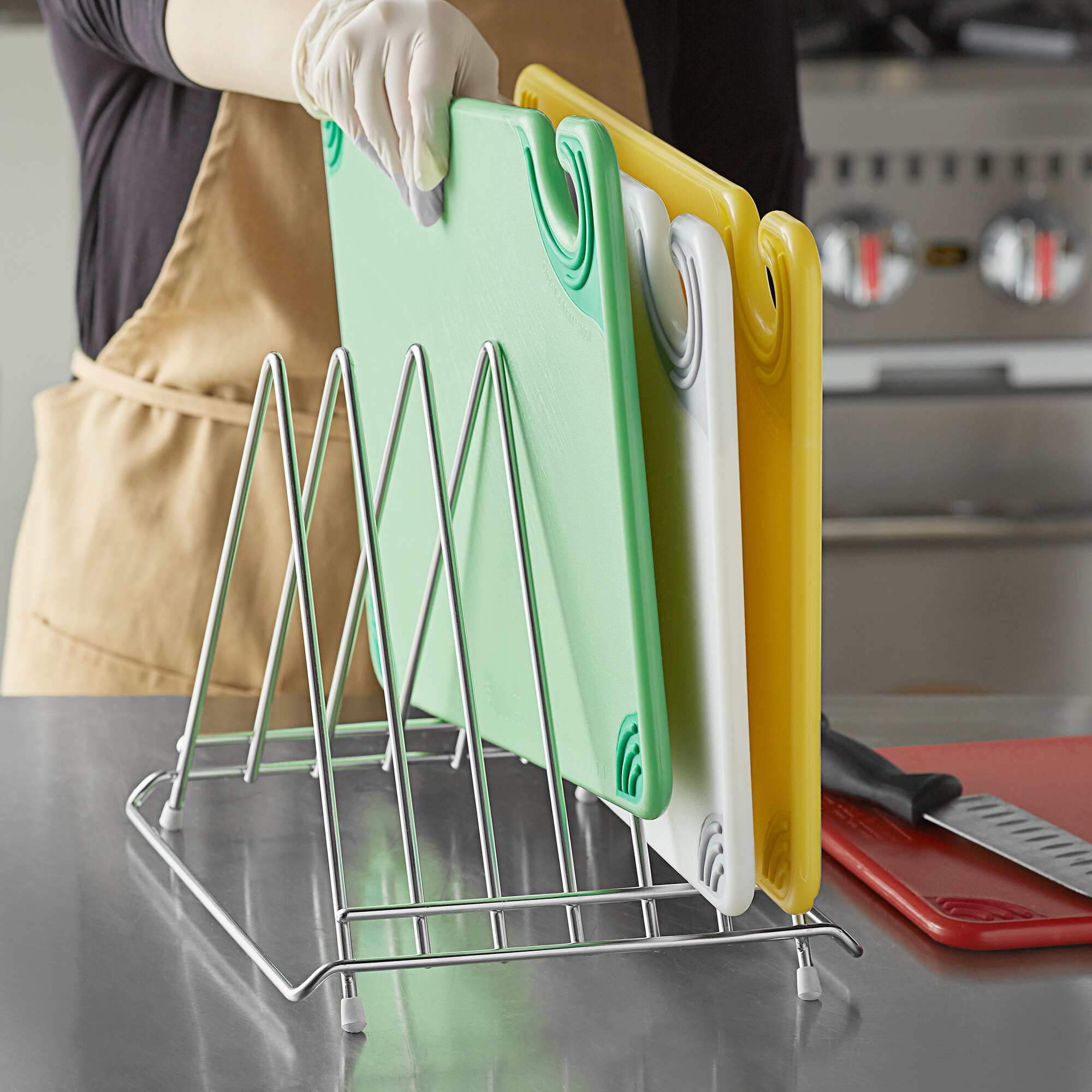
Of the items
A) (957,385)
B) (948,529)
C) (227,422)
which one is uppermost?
(227,422)

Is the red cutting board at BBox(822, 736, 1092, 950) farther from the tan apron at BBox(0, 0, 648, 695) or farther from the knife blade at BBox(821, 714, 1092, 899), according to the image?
the tan apron at BBox(0, 0, 648, 695)

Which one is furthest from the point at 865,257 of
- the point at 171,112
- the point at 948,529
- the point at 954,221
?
the point at 171,112

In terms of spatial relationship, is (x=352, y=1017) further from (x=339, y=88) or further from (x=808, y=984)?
(x=339, y=88)

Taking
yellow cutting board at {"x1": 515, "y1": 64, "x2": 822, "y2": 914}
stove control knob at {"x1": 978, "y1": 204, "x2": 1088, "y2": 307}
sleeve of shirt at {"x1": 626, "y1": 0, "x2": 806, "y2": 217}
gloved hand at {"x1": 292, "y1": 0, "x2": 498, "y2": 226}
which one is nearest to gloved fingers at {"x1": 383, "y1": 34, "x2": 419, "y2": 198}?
gloved hand at {"x1": 292, "y1": 0, "x2": 498, "y2": 226}

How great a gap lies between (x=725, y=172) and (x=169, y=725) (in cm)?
62

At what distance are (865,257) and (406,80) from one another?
1.07 m

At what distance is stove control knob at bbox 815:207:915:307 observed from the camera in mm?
1455

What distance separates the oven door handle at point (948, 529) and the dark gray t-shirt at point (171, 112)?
44cm

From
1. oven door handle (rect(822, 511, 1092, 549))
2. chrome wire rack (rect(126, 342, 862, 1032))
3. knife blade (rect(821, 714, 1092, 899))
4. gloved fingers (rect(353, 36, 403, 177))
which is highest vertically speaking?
gloved fingers (rect(353, 36, 403, 177))

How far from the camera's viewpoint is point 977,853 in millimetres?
494

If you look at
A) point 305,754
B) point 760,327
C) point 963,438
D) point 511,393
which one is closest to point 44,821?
point 305,754

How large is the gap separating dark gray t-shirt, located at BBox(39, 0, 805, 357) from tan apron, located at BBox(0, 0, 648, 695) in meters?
0.03

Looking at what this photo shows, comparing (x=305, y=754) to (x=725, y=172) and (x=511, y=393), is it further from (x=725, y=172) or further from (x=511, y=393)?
(x=725, y=172)

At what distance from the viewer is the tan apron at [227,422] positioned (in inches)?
33.4
